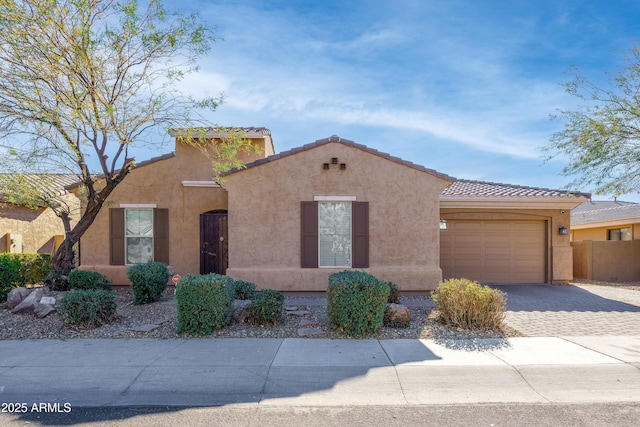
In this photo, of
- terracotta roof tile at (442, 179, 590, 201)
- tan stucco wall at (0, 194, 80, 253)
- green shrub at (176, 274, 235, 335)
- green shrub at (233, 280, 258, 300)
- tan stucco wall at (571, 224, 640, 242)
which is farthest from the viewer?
tan stucco wall at (571, 224, 640, 242)

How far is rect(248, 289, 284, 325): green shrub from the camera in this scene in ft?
25.3

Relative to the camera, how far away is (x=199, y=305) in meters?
7.30

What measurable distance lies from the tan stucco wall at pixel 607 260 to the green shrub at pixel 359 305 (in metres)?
12.7

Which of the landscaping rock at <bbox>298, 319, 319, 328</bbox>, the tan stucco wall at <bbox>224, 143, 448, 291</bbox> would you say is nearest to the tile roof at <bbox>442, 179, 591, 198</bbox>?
the tan stucco wall at <bbox>224, 143, 448, 291</bbox>

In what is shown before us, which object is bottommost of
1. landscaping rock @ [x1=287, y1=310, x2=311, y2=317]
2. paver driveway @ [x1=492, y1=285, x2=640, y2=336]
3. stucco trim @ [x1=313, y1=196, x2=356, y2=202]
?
paver driveway @ [x1=492, y1=285, x2=640, y2=336]

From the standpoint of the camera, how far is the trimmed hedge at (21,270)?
30.6ft

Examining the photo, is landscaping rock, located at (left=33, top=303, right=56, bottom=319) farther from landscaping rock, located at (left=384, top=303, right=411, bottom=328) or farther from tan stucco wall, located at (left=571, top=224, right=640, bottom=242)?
tan stucco wall, located at (left=571, top=224, right=640, bottom=242)

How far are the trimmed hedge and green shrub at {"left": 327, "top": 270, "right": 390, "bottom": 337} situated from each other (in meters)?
7.43

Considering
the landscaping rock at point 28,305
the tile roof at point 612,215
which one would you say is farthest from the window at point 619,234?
the landscaping rock at point 28,305

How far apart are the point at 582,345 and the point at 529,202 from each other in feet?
23.9

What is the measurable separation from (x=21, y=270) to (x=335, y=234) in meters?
8.03

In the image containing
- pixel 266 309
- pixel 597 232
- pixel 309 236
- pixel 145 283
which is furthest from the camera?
pixel 597 232

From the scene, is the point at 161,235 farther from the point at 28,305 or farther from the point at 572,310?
the point at 572,310

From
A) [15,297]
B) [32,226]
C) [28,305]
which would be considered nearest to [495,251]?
[28,305]
